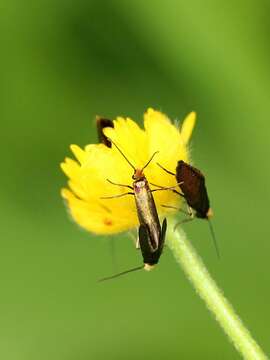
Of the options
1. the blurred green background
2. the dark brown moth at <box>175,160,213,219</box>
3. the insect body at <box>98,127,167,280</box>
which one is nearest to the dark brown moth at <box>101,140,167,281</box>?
the insect body at <box>98,127,167,280</box>

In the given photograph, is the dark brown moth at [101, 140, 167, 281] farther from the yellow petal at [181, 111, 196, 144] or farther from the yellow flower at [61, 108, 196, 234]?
the yellow petal at [181, 111, 196, 144]

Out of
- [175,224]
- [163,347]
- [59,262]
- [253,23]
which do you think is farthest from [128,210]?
[253,23]

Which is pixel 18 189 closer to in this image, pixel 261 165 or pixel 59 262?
pixel 59 262

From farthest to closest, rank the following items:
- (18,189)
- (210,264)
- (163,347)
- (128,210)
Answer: (18,189) → (210,264) → (163,347) → (128,210)

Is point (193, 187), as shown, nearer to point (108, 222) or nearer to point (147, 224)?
point (147, 224)

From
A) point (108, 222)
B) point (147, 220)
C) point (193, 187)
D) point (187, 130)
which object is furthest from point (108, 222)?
point (187, 130)

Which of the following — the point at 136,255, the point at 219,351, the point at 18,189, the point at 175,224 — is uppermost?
the point at 18,189
